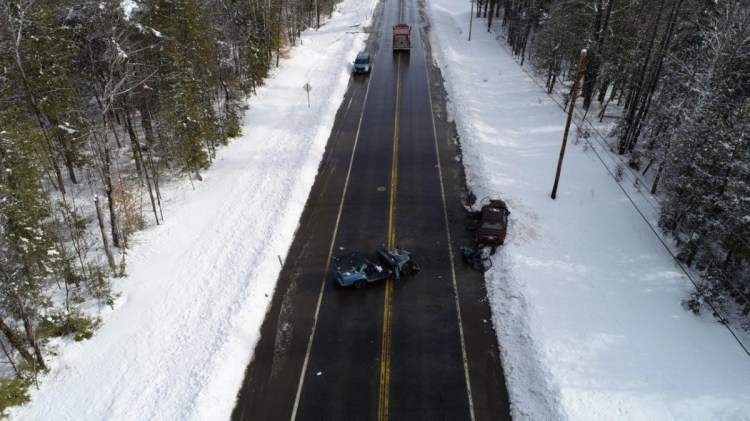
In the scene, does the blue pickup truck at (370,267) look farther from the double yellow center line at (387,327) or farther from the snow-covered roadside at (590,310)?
the snow-covered roadside at (590,310)

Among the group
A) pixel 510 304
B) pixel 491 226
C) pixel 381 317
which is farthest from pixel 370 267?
pixel 491 226

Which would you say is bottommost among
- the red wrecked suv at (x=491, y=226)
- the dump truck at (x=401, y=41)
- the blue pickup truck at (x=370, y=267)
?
the blue pickup truck at (x=370, y=267)

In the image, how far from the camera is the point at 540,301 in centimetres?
1836

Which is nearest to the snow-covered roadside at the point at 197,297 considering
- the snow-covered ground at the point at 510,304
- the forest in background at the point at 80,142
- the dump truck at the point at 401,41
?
the snow-covered ground at the point at 510,304

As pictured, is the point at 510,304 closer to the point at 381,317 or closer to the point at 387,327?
the point at 387,327

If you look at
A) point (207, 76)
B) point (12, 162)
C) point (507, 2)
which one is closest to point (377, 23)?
point (507, 2)

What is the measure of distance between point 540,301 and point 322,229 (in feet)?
36.0

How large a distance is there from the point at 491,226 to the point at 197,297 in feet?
44.1

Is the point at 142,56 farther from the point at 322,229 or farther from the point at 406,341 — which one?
the point at 406,341

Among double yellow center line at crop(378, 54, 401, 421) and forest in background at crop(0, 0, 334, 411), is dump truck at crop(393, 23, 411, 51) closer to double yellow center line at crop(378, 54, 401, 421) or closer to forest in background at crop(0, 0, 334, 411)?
forest in background at crop(0, 0, 334, 411)

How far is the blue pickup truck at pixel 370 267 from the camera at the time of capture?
19344 mm

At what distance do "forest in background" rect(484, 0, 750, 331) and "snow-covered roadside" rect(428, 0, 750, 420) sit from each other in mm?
1461

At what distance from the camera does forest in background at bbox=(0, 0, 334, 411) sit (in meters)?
17.7

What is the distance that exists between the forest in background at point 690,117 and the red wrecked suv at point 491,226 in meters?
7.55
